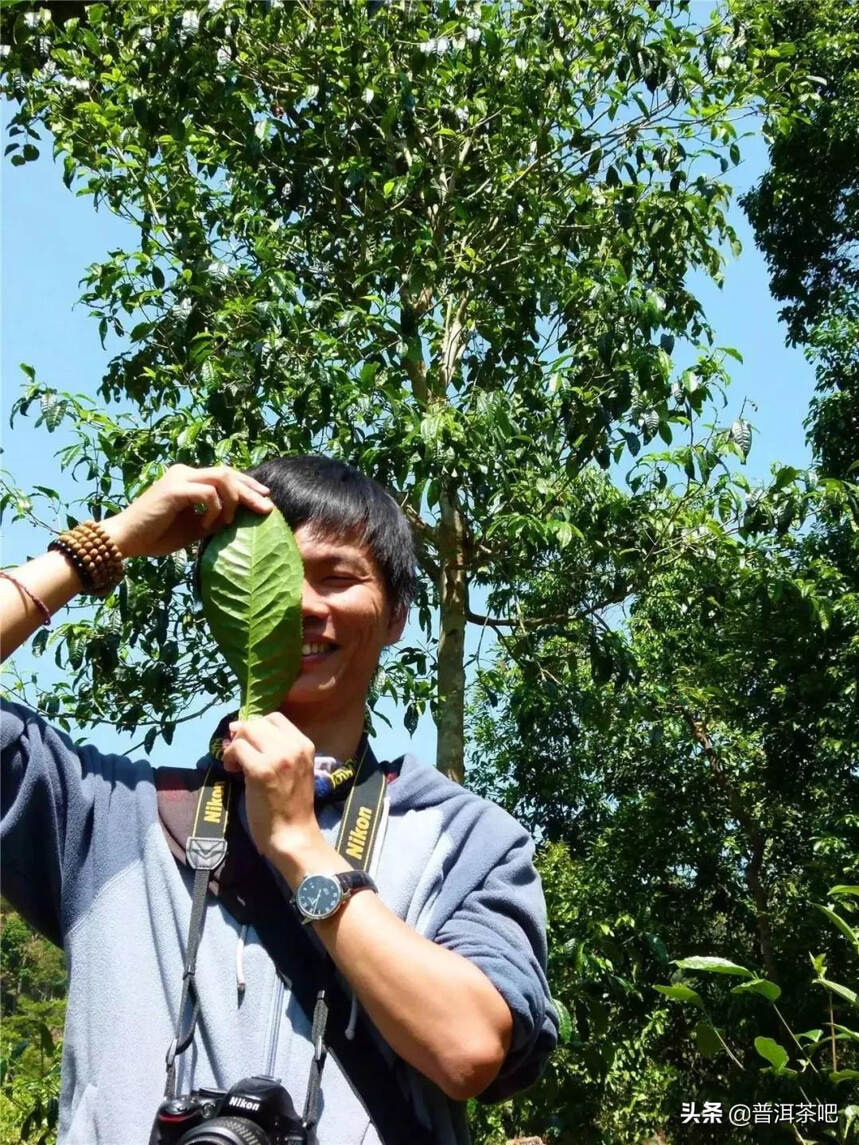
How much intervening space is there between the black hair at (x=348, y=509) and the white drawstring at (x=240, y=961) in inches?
16.1

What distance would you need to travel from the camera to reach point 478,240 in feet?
14.2

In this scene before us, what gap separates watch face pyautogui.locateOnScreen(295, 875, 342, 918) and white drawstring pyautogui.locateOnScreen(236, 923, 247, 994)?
0.36 feet

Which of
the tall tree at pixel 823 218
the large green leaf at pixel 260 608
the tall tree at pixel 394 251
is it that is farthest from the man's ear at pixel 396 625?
the tall tree at pixel 823 218

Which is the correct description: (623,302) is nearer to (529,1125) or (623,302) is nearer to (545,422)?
(545,422)

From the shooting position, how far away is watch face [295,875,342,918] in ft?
3.39

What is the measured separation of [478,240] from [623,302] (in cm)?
84

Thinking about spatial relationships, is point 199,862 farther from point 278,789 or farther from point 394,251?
point 394,251

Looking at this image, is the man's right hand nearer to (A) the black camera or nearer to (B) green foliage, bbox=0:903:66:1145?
(B) green foliage, bbox=0:903:66:1145

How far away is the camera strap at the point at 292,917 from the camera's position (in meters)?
1.07

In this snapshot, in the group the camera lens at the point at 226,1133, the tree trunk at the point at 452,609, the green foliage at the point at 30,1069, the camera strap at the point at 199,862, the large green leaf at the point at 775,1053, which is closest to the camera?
the camera lens at the point at 226,1133

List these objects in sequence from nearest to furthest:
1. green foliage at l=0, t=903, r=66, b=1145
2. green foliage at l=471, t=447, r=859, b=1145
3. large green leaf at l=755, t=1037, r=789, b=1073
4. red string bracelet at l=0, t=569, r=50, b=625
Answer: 1. red string bracelet at l=0, t=569, r=50, b=625
2. large green leaf at l=755, t=1037, r=789, b=1073
3. green foliage at l=0, t=903, r=66, b=1145
4. green foliage at l=471, t=447, r=859, b=1145

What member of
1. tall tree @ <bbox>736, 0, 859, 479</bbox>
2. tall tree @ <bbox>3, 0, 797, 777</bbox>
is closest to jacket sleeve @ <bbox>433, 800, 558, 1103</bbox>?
tall tree @ <bbox>3, 0, 797, 777</bbox>

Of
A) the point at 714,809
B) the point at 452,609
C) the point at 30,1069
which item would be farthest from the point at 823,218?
the point at 30,1069

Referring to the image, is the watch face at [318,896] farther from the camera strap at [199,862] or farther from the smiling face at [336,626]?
the smiling face at [336,626]
